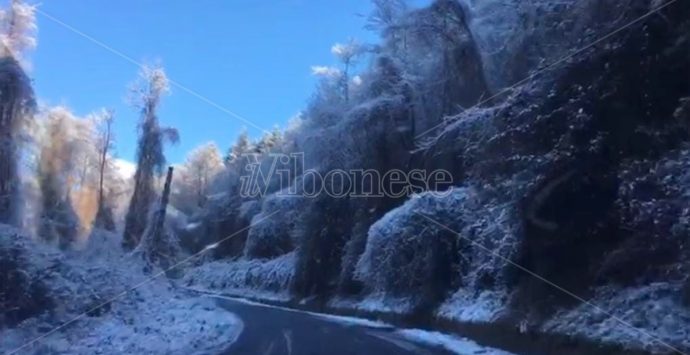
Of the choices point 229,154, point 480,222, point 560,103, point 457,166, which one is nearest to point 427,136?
point 457,166

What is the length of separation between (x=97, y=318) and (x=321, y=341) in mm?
5384

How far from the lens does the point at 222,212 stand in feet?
170

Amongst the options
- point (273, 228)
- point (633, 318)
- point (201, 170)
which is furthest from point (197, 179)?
point (633, 318)

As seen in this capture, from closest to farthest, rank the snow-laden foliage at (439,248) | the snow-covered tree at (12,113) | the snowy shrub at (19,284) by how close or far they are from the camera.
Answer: the snowy shrub at (19,284)
the snow-laden foliage at (439,248)
the snow-covered tree at (12,113)

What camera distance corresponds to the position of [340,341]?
13.3 m

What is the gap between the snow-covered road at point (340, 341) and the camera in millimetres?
11773

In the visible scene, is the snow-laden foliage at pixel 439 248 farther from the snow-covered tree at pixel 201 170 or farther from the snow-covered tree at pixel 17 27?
the snow-covered tree at pixel 201 170

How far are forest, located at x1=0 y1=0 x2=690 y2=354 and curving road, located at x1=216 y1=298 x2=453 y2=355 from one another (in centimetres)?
111

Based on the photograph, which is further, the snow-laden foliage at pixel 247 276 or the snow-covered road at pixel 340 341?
the snow-laden foliage at pixel 247 276

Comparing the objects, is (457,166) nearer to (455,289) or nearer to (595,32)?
(455,289)

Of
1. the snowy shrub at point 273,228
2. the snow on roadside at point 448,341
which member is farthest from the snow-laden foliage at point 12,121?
the snowy shrub at point 273,228

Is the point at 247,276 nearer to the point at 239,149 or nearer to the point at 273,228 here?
the point at 273,228

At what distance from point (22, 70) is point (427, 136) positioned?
45.0 feet

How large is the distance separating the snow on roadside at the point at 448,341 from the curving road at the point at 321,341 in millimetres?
313
